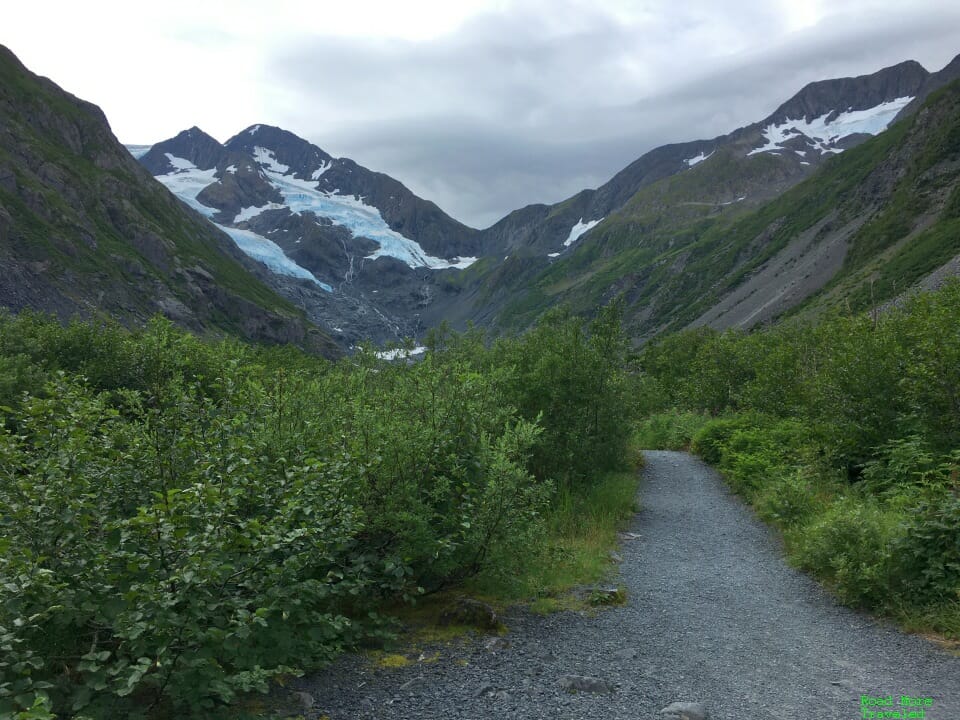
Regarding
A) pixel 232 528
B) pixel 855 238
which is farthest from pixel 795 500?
pixel 855 238

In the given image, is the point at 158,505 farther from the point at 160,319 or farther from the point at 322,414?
the point at 160,319

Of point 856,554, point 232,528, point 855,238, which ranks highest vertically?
point 855,238

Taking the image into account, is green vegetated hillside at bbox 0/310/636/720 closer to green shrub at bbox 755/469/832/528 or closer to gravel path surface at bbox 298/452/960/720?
gravel path surface at bbox 298/452/960/720

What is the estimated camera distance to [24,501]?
4.68m

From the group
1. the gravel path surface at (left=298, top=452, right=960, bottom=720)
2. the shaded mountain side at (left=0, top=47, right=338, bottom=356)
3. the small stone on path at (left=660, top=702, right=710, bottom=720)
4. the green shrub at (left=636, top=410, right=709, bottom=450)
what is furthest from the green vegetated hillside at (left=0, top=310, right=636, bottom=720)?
the shaded mountain side at (left=0, top=47, right=338, bottom=356)

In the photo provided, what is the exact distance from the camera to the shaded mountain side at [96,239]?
94.1m

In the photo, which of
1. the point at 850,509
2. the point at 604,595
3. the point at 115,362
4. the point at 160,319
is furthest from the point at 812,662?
the point at 115,362

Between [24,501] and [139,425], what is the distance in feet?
5.85

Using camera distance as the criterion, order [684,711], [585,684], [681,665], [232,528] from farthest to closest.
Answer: [681,665] < [585,684] < [684,711] < [232,528]

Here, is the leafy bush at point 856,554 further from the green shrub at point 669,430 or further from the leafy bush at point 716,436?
the green shrub at point 669,430

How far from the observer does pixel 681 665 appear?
23.6 ft

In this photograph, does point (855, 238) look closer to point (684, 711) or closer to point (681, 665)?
point (681, 665)

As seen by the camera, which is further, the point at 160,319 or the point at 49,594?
the point at 160,319

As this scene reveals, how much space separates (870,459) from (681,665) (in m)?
9.66
